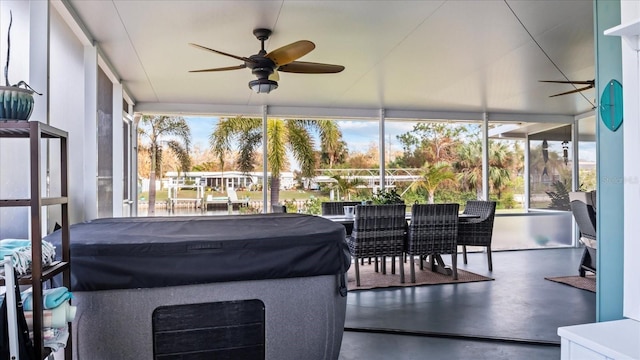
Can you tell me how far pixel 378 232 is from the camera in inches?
184

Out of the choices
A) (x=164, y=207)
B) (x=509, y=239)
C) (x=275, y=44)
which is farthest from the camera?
(x=509, y=239)

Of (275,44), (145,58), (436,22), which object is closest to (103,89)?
(145,58)

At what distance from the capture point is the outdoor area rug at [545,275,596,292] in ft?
15.2

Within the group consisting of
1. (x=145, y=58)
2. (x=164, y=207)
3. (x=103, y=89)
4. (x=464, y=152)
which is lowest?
(x=164, y=207)

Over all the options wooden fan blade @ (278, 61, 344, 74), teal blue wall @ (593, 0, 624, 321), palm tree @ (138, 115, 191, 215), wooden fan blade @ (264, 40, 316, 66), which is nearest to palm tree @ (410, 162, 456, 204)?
palm tree @ (138, 115, 191, 215)

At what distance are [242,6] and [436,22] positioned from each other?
1.61 meters

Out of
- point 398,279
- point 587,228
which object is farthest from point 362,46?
point 587,228

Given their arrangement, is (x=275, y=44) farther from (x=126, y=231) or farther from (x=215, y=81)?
(x=126, y=231)

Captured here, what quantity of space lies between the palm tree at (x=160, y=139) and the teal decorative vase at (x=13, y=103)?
5576 millimetres

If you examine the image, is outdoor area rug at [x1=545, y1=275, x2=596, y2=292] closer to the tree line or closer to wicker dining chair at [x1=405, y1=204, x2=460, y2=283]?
wicker dining chair at [x1=405, y1=204, x2=460, y2=283]

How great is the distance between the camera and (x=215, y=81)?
5.34 m

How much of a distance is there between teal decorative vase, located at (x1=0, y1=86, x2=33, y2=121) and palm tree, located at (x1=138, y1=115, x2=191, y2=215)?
18.3 feet

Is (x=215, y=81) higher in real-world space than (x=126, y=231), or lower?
higher

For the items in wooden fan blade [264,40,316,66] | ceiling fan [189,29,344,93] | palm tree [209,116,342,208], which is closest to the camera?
wooden fan blade [264,40,316,66]
